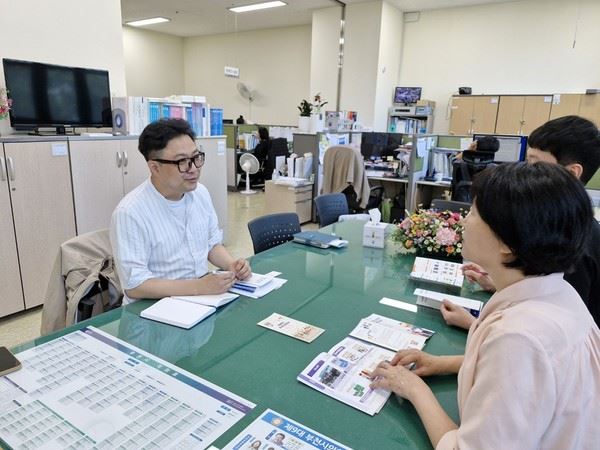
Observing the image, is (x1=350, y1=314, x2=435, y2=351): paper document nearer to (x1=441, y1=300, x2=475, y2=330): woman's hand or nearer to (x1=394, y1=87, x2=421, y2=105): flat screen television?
(x1=441, y1=300, x2=475, y2=330): woman's hand

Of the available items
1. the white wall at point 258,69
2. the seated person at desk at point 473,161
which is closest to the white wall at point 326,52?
the white wall at point 258,69

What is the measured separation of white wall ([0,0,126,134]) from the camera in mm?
3029

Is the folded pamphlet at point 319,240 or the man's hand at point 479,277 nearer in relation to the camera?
the man's hand at point 479,277

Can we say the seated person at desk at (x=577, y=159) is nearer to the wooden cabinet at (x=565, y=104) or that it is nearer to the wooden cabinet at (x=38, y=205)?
the wooden cabinet at (x=38, y=205)

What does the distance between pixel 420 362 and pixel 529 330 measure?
44 cm

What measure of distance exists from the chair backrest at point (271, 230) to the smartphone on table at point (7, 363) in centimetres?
133

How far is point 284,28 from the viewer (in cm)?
916

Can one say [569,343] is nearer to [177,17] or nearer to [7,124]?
[7,124]

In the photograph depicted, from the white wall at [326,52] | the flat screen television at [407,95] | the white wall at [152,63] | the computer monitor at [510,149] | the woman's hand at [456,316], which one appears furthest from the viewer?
the white wall at [152,63]

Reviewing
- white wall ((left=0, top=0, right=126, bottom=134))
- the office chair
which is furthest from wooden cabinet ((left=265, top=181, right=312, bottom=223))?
white wall ((left=0, top=0, right=126, bottom=134))

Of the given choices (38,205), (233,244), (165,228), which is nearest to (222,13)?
(233,244)

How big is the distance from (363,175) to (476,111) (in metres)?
3.33

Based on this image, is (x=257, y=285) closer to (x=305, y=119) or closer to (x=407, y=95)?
(x=305, y=119)

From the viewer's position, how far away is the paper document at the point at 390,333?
3.99ft
